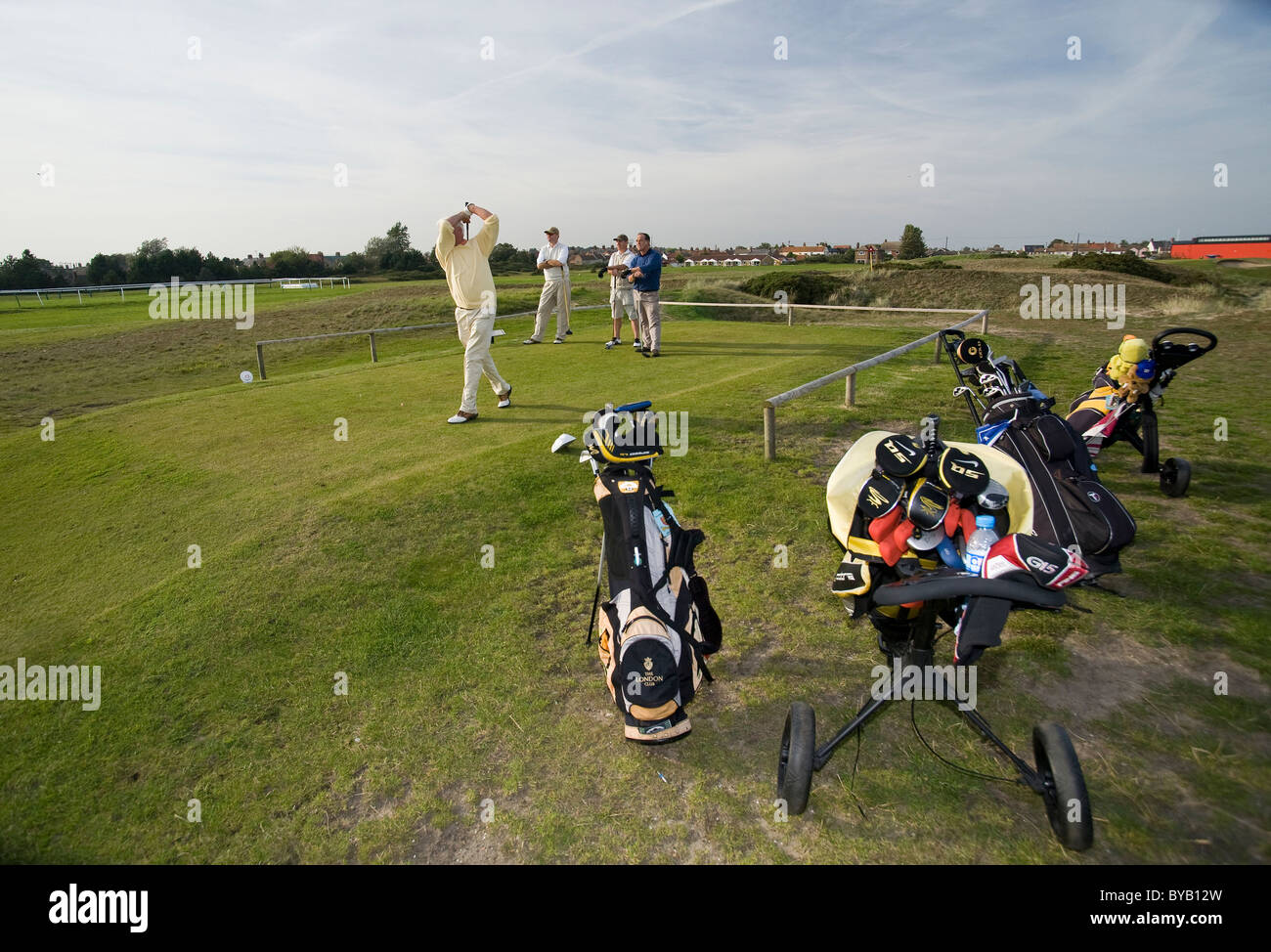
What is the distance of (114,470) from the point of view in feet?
28.3

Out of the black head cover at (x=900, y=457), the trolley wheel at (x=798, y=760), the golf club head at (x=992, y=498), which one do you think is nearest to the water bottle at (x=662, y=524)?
the trolley wheel at (x=798, y=760)

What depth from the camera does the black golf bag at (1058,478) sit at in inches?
202

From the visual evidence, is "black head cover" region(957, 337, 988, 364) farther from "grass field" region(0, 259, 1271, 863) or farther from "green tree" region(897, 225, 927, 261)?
"green tree" region(897, 225, 927, 261)

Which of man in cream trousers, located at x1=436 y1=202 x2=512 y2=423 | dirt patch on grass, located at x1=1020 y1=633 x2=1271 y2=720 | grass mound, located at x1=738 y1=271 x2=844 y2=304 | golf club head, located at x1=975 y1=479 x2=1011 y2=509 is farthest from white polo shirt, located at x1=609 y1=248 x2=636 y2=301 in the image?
grass mound, located at x1=738 y1=271 x2=844 y2=304

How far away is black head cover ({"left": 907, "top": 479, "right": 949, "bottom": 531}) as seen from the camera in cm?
321

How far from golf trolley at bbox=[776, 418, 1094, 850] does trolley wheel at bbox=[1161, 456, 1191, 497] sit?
16.6 ft

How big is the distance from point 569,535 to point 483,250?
222 inches

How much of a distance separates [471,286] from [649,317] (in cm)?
541

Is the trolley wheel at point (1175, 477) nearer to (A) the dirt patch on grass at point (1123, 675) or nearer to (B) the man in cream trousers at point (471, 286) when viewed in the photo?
(A) the dirt patch on grass at point (1123, 675)

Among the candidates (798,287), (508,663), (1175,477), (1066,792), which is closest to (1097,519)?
(1066,792)

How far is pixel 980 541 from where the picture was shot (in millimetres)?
3201

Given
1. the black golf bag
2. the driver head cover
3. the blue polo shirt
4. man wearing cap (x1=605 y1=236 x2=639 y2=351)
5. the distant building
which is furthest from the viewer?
the distant building
